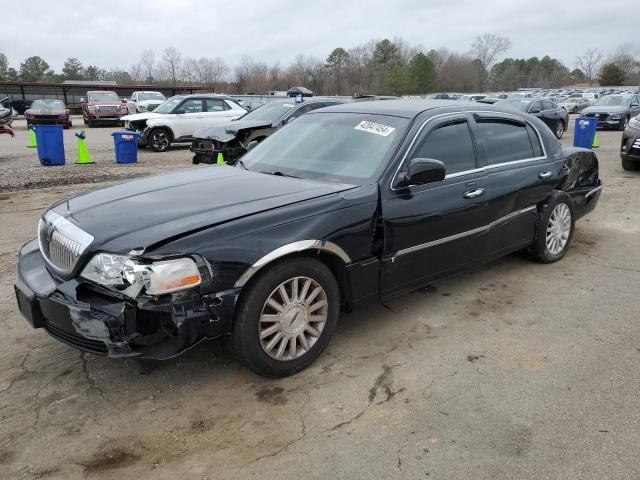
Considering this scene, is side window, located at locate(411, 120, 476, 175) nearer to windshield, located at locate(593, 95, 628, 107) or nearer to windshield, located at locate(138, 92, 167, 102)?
windshield, located at locate(593, 95, 628, 107)

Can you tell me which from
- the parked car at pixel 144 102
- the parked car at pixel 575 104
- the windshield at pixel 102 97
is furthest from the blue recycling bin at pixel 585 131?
the parked car at pixel 575 104

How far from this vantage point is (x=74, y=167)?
1238 centimetres

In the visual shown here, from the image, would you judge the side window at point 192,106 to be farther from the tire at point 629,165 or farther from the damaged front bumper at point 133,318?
the damaged front bumper at point 133,318

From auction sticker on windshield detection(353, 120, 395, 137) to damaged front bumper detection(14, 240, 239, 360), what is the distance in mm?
1819

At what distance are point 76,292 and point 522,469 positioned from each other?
2.46 metres

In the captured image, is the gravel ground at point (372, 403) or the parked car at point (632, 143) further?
the parked car at point (632, 143)

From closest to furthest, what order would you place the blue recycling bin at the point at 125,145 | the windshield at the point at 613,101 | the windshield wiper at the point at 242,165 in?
the windshield wiper at the point at 242,165 < the blue recycling bin at the point at 125,145 < the windshield at the point at 613,101

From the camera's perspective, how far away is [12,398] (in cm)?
313

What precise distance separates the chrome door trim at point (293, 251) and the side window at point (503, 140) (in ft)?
6.09

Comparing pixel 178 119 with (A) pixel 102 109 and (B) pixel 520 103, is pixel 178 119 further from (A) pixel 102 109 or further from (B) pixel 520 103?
(A) pixel 102 109

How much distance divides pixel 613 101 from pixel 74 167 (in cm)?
2274

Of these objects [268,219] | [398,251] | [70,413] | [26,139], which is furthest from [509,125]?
[26,139]

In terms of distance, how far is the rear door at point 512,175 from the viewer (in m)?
4.54

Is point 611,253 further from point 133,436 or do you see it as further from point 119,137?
point 119,137
